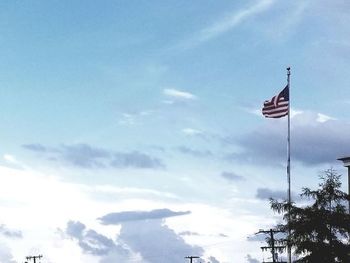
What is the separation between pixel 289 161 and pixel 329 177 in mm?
6708

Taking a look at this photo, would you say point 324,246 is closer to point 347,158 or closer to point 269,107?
point 269,107

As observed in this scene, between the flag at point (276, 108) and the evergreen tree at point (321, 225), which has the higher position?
the flag at point (276, 108)

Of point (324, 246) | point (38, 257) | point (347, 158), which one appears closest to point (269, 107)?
point (324, 246)

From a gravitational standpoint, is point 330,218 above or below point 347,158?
below

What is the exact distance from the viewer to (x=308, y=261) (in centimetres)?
4438

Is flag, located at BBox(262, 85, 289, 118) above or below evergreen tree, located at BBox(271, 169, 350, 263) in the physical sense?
above

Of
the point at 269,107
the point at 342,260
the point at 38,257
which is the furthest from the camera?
the point at 38,257

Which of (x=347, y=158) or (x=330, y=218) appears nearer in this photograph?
(x=330, y=218)

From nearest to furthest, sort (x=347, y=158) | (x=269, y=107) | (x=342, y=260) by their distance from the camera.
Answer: (x=342, y=260)
(x=269, y=107)
(x=347, y=158)

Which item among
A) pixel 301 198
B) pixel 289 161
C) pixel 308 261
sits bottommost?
pixel 308 261

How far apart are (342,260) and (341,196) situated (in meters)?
3.66

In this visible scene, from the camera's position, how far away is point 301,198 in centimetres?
4484

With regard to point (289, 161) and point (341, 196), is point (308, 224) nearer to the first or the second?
point (341, 196)

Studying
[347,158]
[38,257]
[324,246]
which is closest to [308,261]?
[324,246]
